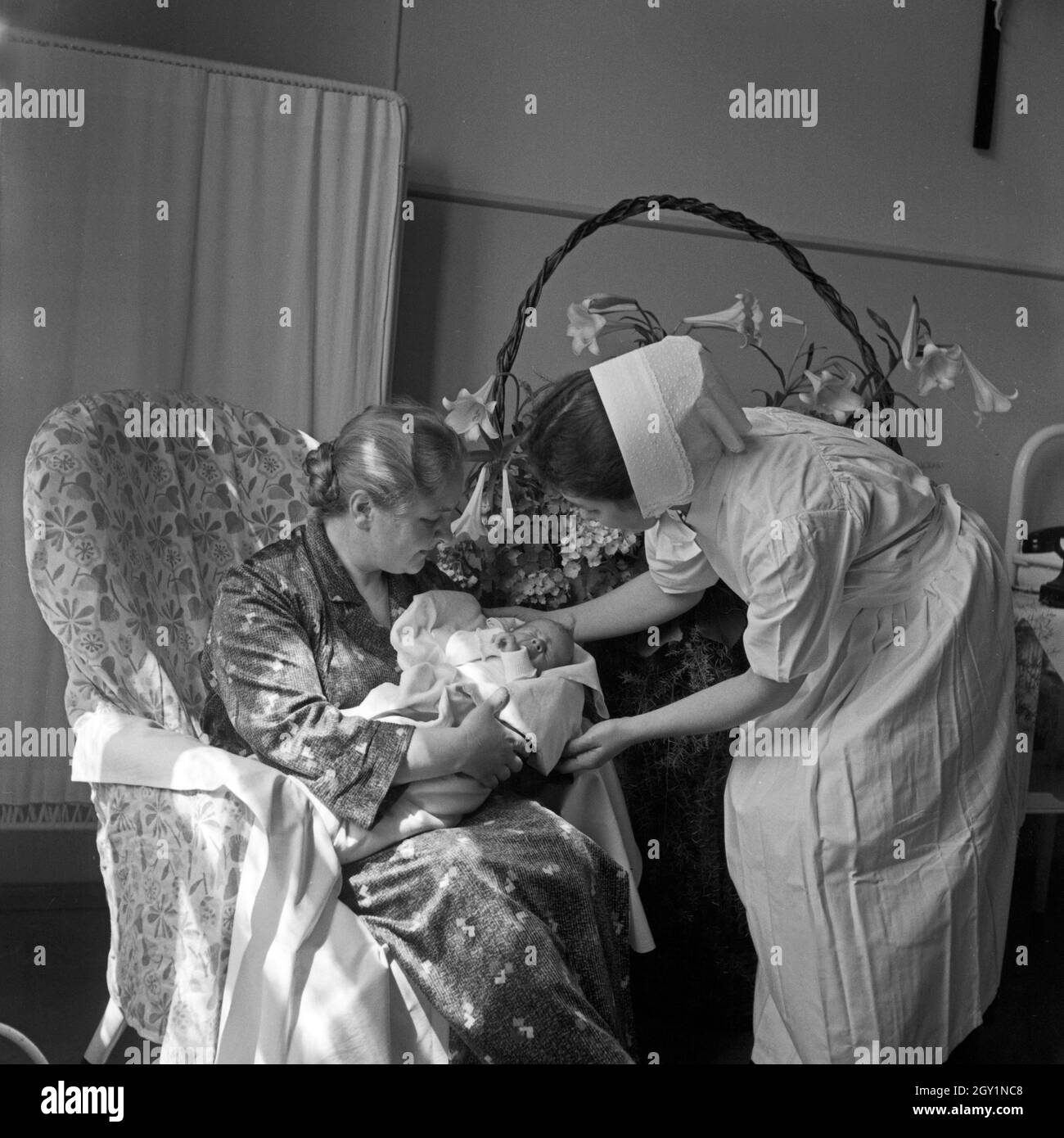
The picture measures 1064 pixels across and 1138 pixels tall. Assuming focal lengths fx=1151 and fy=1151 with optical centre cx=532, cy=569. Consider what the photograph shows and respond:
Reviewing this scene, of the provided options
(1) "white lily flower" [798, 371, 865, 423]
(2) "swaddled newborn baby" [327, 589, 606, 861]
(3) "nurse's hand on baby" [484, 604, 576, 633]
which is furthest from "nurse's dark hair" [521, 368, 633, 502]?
(1) "white lily flower" [798, 371, 865, 423]

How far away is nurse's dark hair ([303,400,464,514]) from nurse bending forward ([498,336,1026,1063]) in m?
0.16

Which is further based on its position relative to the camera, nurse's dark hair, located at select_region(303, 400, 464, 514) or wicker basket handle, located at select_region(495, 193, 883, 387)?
wicker basket handle, located at select_region(495, 193, 883, 387)

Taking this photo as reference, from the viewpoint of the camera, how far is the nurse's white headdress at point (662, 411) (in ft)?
4.81

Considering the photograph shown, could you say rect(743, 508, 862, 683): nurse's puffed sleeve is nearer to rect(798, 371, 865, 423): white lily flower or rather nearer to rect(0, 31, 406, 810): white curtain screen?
rect(798, 371, 865, 423): white lily flower

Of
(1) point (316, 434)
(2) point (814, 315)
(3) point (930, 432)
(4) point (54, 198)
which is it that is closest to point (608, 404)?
(1) point (316, 434)

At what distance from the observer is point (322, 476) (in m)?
1.70

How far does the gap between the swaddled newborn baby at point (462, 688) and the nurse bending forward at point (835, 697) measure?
82mm

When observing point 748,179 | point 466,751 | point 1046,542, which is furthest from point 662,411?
point 1046,542

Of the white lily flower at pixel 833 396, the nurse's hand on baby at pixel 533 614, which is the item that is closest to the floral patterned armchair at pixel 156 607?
the nurse's hand on baby at pixel 533 614

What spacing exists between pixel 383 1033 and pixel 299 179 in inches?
68.1

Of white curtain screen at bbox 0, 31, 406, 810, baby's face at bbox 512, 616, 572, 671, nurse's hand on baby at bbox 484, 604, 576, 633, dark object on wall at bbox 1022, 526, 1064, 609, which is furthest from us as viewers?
dark object on wall at bbox 1022, 526, 1064, 609

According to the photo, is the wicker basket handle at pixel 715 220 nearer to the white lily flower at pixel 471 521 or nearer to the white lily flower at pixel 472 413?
the white lily flower at pixel 472 413

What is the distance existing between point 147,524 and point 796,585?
103cm

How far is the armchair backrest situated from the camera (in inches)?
62.9
